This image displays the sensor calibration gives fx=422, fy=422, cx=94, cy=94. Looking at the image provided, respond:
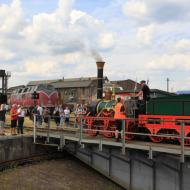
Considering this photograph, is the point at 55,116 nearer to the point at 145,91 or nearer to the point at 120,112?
the point at 145,91

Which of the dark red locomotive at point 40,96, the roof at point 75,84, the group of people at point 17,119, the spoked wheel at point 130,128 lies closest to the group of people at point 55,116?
the group of people at point 17,119

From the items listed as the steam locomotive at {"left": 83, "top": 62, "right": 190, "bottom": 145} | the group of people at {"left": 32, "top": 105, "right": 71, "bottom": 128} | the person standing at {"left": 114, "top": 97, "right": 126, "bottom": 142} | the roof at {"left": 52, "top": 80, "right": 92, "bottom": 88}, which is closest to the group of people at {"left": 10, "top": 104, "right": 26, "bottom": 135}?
the group of people at {"left": 32, "top": 105, "right": 71, "bottom": 128}

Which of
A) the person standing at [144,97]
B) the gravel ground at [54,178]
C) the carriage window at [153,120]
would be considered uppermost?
the person standing at [144,97]

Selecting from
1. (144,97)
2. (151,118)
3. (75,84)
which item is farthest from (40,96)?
(75,84)

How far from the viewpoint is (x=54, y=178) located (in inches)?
700

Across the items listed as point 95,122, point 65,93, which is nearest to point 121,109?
point 95,122

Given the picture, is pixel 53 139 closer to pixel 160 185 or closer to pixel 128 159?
pixel 128 159

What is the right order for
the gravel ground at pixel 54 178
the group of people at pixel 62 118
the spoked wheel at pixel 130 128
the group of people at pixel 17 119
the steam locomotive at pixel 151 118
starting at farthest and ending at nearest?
the group of people at pixel 62 118, the group of people at pixel 17 119, the spoked wheel at pixel 130 128, the gravel ground at pixel 54 178, the steam locomotive at pixel 151 118

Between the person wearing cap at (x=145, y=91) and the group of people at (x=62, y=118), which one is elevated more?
the person wearing cap at (x=145, y=91)

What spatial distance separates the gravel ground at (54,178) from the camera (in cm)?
1666

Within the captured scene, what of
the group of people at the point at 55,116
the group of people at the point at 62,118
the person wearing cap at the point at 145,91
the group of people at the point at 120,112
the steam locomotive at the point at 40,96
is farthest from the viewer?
the steam locomotive at the point at 40,96

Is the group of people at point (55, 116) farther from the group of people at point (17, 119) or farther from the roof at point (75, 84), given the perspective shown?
the roof at point (75, 84)

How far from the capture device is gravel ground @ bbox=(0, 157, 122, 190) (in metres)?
16.7

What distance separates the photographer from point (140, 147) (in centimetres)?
1423
